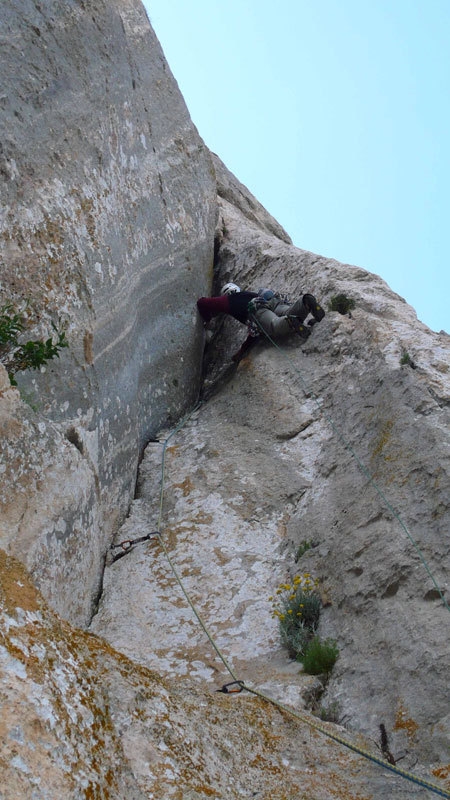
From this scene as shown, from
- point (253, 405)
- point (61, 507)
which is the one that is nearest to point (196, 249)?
point (253, 405)

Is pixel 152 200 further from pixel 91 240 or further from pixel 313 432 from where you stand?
pixel 313 432

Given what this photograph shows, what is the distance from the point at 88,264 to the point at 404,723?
16.8ft

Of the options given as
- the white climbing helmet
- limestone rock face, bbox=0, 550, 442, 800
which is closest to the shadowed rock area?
limestone rock face, bbox=0, 550, 442, 800

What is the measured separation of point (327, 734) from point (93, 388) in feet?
13.6

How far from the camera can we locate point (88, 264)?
8.02m

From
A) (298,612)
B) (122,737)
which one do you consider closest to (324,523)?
(298,612)

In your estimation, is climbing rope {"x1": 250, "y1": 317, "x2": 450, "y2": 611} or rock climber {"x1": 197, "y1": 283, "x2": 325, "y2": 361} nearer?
climbing rope {"x1": 250, "y1": 317, "x2": 450, "y2": 611}

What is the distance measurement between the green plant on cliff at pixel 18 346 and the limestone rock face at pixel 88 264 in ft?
0.54

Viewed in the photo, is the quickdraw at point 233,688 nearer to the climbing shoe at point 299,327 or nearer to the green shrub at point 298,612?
the green shrub at point 298,612

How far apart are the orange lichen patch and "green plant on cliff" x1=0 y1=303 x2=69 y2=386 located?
374 centimetres

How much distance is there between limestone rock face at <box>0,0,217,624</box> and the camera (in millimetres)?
6555

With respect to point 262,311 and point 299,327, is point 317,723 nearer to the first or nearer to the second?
point 299,327

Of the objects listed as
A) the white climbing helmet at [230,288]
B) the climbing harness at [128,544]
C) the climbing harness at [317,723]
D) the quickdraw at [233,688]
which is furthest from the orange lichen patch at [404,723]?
the white climbing helmet at [230,288]

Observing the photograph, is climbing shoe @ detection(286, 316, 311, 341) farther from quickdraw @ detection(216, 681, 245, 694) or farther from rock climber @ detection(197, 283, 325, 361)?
quickdraw @ detection(216, 681, 245, 694)
